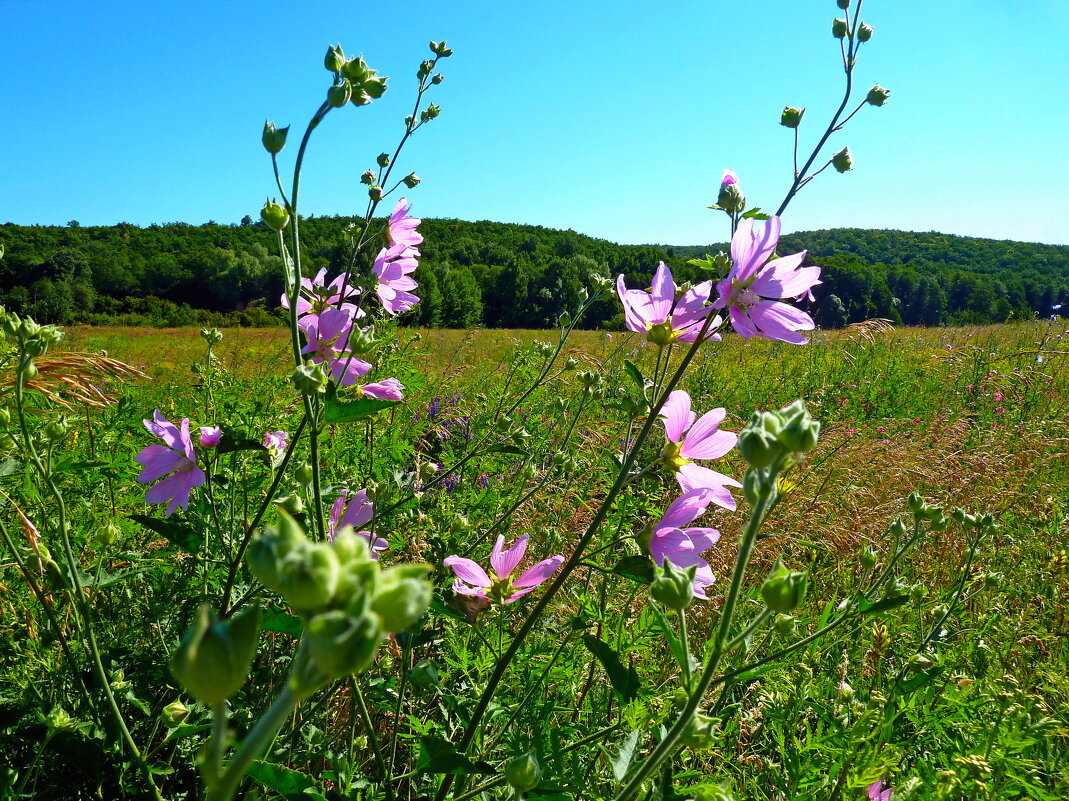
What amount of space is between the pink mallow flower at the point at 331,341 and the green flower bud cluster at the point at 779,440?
86 cm

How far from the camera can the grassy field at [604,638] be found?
4.29ft

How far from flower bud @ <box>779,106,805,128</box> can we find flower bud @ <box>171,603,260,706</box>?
1302 millimetres

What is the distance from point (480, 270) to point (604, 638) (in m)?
46.1

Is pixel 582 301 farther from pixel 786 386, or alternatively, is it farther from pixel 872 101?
pixel 786 386

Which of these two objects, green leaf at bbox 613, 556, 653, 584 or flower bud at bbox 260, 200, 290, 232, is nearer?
green leaf at bbox 613, 556, 653, 584

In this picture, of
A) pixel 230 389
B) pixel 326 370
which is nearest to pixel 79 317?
pixel 230 389

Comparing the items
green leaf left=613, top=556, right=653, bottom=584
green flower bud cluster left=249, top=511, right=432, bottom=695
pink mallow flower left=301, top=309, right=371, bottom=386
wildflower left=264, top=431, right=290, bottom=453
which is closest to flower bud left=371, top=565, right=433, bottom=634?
green flower bud cluster left=249, top=511, right=432, bottom=695

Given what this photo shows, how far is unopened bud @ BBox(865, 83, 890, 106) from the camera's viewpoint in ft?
4.26

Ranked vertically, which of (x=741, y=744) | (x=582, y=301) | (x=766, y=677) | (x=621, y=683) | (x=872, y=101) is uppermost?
(x=872, y=101)

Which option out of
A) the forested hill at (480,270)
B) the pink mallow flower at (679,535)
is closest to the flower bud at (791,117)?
the pink mallow flower at (679,535)

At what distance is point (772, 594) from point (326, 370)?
847mm

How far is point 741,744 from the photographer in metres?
1.66

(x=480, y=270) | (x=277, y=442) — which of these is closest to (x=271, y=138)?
(x=277, y=442)

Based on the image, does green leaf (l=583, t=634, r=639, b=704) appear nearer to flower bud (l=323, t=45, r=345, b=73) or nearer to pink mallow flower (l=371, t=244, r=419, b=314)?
pink mallow flower (l=371, t=244, r=419, b=314)
